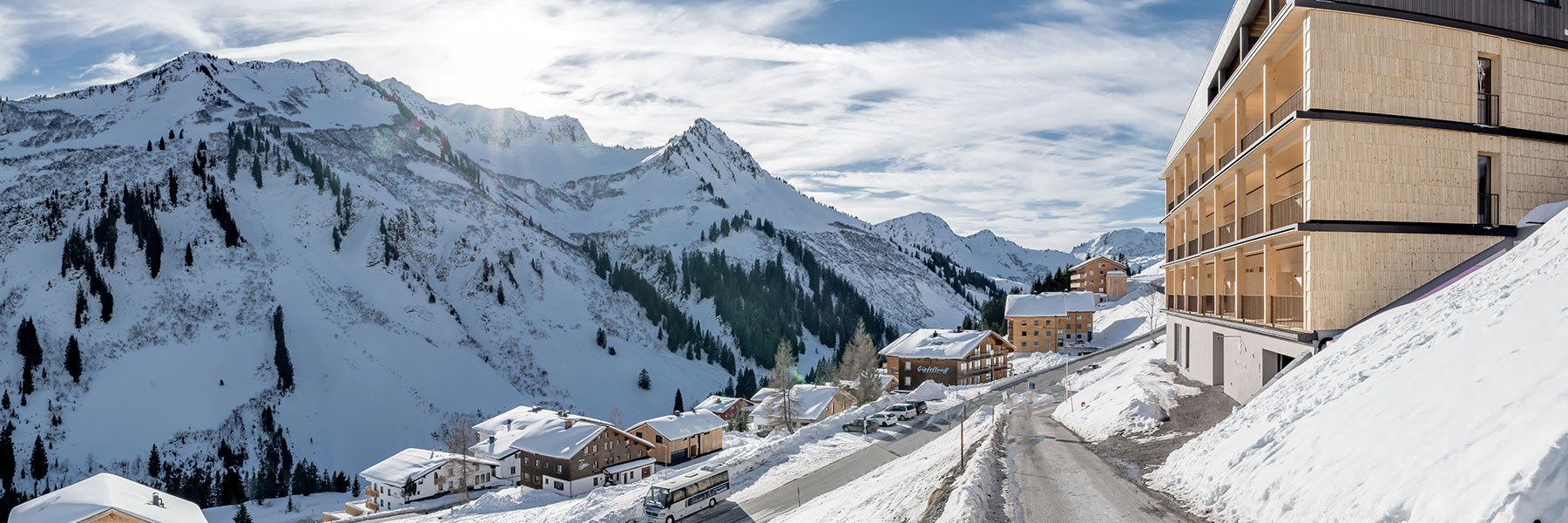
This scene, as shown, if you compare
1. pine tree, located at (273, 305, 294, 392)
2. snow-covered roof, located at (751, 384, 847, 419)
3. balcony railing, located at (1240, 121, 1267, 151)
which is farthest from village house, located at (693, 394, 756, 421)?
balcony railing, located at (1240, 121, 1267, 151)

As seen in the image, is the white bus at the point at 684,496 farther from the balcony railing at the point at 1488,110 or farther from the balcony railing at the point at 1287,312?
the balcony railing at the point at 1488,110

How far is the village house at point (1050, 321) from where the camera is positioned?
116 meters

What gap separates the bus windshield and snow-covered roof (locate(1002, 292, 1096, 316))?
307 ft

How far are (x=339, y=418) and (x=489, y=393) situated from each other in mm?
25870

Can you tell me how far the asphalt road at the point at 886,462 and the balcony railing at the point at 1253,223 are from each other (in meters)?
11.4

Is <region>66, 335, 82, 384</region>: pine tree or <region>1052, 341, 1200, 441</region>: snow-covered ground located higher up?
<region>1052, 341, 1200, 441</region>: snow-covered ground

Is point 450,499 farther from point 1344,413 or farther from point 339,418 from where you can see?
point 1344,413

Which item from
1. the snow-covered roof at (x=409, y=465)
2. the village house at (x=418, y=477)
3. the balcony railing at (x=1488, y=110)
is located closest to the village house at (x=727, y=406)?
the village house at (x=418, y=477)

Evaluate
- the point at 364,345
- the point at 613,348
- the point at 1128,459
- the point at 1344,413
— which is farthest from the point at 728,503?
the point at 613,348

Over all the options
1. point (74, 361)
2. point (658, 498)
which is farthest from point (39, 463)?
point (658, 498)

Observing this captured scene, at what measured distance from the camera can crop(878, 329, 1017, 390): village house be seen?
9031 centimetres

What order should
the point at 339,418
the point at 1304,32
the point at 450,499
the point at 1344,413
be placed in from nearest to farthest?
the point at 1344,413 → the point at 1304,32 → the point at 450,499 → the point at 339,418

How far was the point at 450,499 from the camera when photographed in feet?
237

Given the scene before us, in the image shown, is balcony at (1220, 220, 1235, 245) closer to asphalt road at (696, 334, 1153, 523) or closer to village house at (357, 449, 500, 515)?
asphalt road at (696, 334, 1153, 523)
